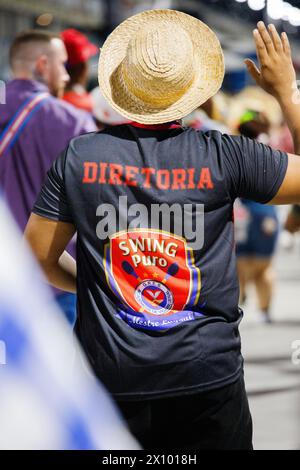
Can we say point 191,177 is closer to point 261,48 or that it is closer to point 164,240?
point 164,240

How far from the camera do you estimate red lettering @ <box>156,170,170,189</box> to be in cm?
217

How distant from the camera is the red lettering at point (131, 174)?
2.18m

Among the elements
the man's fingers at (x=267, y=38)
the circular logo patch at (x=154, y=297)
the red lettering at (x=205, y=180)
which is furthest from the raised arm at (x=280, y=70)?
the circular logo patch at (x=154, y=297)

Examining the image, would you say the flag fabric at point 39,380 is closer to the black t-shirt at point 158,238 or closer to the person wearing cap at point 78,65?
the black t-shirt at point 158,238

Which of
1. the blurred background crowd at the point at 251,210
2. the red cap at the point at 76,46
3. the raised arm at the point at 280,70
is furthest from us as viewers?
the red cap at the point at 76,46

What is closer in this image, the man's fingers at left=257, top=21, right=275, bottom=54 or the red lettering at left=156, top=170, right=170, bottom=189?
the red lettering at left=156, top=170, right=170, bottom=189

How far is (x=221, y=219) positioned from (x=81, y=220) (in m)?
0.35

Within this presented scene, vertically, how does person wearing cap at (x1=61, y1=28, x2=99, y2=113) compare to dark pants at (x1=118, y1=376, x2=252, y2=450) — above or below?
above

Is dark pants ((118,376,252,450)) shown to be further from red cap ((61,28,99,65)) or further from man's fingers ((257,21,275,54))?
red cap ((61,28,99,65))

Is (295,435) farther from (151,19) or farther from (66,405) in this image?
(151,19)

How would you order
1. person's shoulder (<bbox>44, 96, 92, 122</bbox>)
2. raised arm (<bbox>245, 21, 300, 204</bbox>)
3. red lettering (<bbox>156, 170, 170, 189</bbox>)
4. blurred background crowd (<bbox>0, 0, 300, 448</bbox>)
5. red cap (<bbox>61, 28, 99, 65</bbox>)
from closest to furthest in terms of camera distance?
1. red lettering (<bbox>156, 170, 170, 189</bbox>)
2. raised arm (<bbox>245, 21, 300, 204</bbox>)
3. person's shoulder (<bbox>44, 96, 92, 122</bbox>)
4. blurred background crowd (<bbox>0, 0, 300, 448</bbox>)
5. red cap (<bbox>61, 28, 99, 65</bbox>)

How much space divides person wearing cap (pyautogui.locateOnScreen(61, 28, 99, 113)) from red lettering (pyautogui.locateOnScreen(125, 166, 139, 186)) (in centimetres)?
285

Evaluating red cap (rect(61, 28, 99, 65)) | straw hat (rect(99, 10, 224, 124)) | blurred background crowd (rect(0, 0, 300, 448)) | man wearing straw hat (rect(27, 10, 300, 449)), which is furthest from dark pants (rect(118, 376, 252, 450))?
red cap (rect(61, 28, 99, 65))

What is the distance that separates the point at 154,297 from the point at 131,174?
12.0 inches
